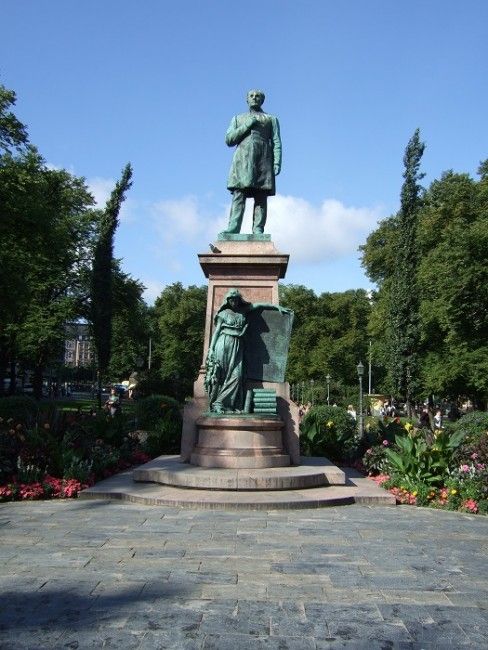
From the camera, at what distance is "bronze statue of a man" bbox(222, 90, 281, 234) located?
43.0ft

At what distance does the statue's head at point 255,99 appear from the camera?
13305 millimetres

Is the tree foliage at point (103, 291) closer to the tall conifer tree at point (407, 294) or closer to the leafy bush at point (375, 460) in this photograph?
the tall conifer tree at point (407, 294)

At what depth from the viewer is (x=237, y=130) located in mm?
13148

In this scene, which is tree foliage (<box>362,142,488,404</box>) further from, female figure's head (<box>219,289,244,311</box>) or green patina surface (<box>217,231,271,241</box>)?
female figure's head (<box>219,289,244,311</box>)

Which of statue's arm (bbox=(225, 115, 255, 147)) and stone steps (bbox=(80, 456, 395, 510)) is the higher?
statue's arm (bbox=(225, 115, 255, 147))

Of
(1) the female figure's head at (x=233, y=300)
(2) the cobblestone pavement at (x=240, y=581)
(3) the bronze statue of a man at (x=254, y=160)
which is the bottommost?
(2) the cobblestone pavement at (x=240, y=581)

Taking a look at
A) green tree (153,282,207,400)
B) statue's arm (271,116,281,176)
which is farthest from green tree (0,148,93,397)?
green tree (153,282,207,400)

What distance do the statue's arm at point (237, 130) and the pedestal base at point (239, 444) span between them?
18.7ft

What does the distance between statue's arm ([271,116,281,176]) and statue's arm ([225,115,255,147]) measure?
50cm

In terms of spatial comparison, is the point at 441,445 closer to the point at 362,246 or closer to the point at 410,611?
the point at 410,611

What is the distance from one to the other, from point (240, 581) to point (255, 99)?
1036cm

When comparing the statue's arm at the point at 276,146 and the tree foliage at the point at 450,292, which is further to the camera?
the tree foliage at the point at 450,292

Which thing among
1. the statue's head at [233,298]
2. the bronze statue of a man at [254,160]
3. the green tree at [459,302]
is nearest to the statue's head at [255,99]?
the bronze statue of a man at [254,160]

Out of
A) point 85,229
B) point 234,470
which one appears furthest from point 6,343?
point 234,470
